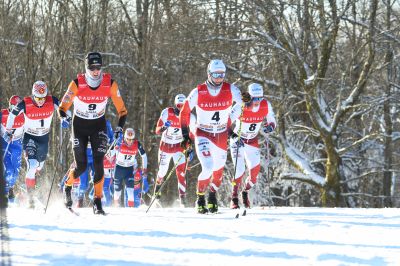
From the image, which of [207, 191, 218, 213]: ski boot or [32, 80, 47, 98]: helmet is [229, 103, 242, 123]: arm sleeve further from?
[32, 80, 47, 98]: helmet

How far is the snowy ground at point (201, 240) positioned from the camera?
5.87 metres

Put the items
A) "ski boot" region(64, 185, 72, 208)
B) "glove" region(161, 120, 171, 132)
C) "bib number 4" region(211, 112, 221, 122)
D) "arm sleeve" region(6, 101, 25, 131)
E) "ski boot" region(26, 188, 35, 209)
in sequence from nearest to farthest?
"bib number 4" region(211, 112, 221, 122)
"ski boot" region(64, 185, 72, 208)
"arm sleeve" region(6, 101, 25, 131)
"ski boot" region(26, 188, 35, 209)
"glove" region(161, 120, 171, 132)

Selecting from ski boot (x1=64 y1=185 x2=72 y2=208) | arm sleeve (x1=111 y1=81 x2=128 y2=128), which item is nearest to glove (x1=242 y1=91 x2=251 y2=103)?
arm sleeve (x1=111 y1=81 x2=128 y2=128)

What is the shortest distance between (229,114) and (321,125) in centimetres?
1241

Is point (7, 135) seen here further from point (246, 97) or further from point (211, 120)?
point (246, 97)

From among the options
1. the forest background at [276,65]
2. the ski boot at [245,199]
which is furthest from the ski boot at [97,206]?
the forest background at [276,65]

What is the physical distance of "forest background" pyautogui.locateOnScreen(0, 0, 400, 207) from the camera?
22.8 meters

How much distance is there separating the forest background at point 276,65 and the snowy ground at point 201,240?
9.16 metres

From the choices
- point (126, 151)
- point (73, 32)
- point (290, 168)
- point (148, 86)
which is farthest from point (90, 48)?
point (126, 151)

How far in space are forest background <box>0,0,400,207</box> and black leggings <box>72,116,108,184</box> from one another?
27.7 ft

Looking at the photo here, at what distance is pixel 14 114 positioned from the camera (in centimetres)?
1187

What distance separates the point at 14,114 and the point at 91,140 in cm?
266

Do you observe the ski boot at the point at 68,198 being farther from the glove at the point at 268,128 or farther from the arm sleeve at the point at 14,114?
the glove at the point at 268,128

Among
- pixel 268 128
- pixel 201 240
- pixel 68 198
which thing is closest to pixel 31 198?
pixel 68 198
